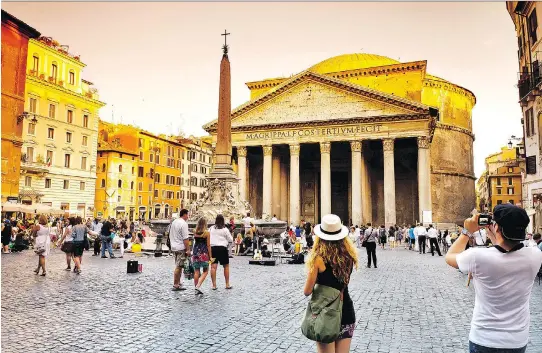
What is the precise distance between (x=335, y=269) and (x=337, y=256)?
99 millimetres

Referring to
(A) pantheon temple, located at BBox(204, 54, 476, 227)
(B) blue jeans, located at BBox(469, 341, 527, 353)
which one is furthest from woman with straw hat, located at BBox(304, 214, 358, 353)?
(A) pantheon temple, located at BBox(204, 54, 476, 227)

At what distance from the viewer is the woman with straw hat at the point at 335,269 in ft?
9.59

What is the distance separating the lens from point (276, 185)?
3319cm

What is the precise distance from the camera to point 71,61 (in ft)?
112

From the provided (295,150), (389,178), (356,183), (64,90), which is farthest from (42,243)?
(64,90)

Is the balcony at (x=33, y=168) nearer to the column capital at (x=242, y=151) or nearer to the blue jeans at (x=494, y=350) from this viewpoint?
the column capital at (x=242, y=151)

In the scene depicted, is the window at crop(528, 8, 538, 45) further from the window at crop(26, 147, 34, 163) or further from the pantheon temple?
the window at crop(26, 147, 34, 163)

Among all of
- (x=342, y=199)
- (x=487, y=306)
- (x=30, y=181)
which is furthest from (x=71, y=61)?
(x=487, y=306)

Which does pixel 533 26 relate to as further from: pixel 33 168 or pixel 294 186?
pixel 33 168

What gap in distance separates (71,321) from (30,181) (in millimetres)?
29136

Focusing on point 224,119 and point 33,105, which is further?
point 33,105

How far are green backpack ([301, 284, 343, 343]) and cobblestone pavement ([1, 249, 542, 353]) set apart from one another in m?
1.59

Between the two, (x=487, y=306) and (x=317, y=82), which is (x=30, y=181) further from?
(x=487, y=306)

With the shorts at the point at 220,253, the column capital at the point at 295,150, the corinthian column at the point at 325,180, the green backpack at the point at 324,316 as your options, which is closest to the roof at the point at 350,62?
the column capital at the point at 295,150
